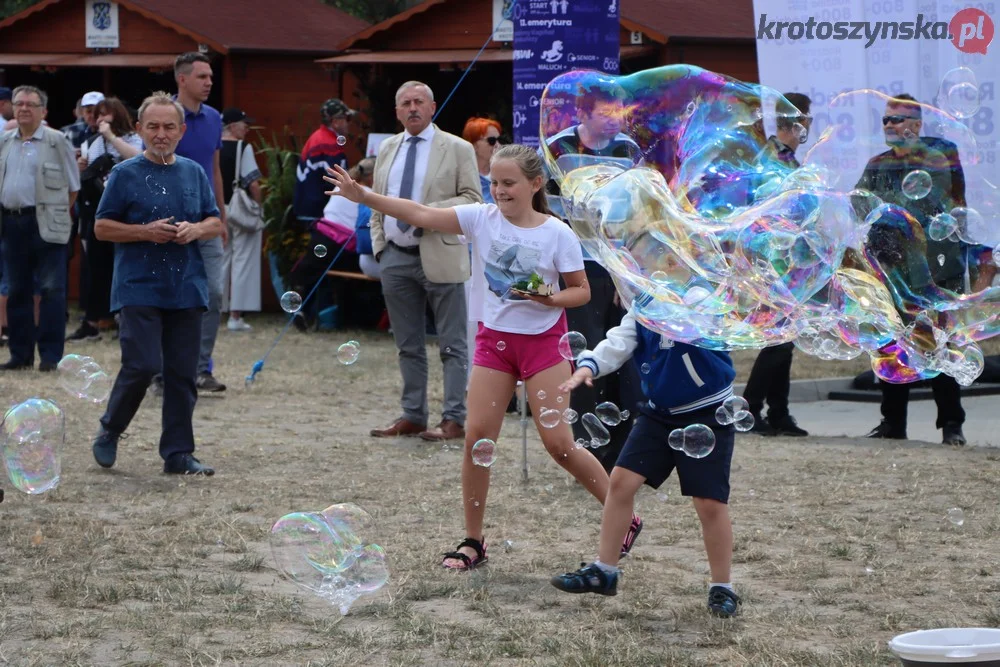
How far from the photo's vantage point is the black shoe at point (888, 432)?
8797 millimetres

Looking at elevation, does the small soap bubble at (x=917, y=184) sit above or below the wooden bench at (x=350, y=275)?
above

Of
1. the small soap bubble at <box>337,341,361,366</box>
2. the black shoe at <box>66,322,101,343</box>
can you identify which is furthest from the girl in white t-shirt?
the black shoe at <box>66,322,101,343</box>

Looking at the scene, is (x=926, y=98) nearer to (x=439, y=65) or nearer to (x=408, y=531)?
(x=408, y=531)

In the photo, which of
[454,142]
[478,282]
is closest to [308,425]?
[454,142]

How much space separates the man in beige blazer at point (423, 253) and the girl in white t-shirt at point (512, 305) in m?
2.56

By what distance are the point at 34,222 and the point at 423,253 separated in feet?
13.7

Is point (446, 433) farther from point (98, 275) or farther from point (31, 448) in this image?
point (98, 275)

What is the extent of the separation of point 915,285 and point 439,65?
981cm

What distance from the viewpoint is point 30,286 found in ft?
36.9

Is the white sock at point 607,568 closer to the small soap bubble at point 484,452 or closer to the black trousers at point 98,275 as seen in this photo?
the small soap bubble at point 484,452

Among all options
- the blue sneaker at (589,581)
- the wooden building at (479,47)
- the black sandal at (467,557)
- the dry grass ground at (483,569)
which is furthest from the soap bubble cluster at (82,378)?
the wooden building at (479,47)

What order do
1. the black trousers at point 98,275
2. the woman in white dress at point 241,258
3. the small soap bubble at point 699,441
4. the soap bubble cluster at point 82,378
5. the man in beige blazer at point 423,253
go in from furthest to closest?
the woman in white dress at point 241,258, the black trousers at point 98,275, the man in beige blazer at point 423,253, the soap bubble cluster at point 82,378, the small soap bubble at point 699,441

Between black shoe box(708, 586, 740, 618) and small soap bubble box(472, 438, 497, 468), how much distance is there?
102cm

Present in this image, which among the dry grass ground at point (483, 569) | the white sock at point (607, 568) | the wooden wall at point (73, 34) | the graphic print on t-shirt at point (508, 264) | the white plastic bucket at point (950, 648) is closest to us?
the white plastic bucket at point (950, 648)
